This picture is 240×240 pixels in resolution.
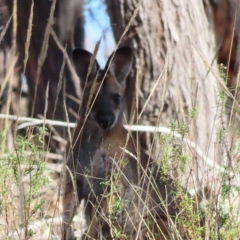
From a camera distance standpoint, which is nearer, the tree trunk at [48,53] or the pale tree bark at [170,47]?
the pale tree bark at [170,47]

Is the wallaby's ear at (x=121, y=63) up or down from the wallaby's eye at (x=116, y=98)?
up

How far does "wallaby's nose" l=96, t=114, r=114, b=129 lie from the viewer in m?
4.88

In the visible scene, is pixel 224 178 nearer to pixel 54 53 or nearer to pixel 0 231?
pixel 0 231

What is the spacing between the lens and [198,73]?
18.4ft

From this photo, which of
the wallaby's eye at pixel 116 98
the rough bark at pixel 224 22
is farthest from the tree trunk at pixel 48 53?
the rough bark at pixel 224 22

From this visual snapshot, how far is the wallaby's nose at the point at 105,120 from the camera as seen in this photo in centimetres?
488

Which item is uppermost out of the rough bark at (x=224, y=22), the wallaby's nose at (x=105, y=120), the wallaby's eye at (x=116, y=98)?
the rough bark at (x=224, y=22)

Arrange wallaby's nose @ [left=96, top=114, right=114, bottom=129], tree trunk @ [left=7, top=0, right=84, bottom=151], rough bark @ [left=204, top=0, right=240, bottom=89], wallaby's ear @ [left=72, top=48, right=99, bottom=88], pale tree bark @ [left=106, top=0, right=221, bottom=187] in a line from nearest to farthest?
wallaby's nose @ [left=96, top=114, right=114, bottom=129]
wallaby's ear @ [left=72, top=48, right=99, bottom=88]
pale tree bark @ [left=106, top=0, right=221, bottom=187]
tree trunk @ [left=7, top=0, right=84, bottom=151]
rough bark @ [left=204, top=0, right=240, bottom=89]

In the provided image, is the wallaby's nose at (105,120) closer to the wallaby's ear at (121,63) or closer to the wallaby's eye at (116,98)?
the wallaby's eye at (116,98)

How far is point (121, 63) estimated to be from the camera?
17.2 ft

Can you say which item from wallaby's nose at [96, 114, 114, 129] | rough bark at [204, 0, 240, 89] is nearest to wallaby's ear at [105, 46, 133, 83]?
wallaby's nose at [96, 114, 114, 129]

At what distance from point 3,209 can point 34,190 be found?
21 centimetres

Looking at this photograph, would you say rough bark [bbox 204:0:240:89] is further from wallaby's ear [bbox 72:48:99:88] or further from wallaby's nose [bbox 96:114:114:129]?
wallaby's nose [bbox 96:114:114:129]

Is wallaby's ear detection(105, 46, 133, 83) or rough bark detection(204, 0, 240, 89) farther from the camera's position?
rough bark detection(204, 0, 240, 89)
